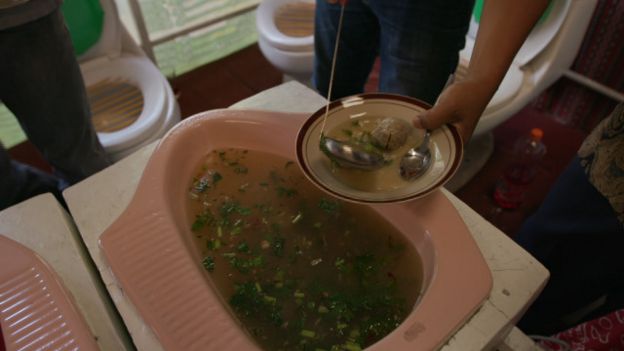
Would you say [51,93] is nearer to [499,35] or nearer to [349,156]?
[349,156]

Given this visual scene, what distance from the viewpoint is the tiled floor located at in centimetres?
152

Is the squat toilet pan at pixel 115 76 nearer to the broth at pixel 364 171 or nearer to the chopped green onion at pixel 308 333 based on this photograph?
the broth at pixel 364 171

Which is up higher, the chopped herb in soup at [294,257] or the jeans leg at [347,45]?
the jeans leg at [347,45]

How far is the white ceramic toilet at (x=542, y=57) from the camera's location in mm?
1199

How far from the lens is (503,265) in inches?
26.5

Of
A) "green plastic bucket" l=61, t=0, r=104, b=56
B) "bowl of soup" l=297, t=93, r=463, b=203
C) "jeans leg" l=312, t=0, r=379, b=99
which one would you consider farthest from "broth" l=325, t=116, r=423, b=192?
"green plastic bucket" l=61, t=0, r=104, b=56

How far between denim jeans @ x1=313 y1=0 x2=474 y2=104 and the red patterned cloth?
0.54 m

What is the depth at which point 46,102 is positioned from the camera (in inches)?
39.9

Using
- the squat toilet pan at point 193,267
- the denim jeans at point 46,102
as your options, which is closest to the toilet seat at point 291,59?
the denim jeans at point 46,102

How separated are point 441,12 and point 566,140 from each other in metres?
1.12

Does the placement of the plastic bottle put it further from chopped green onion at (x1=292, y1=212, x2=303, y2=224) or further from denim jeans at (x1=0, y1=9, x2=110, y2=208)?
denim jeans at (x1=0, y1=9, x2=110, y2=208)

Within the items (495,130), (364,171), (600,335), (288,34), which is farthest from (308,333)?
(495,130)

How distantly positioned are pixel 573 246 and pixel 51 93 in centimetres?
119

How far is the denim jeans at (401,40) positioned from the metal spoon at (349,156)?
0.34m
